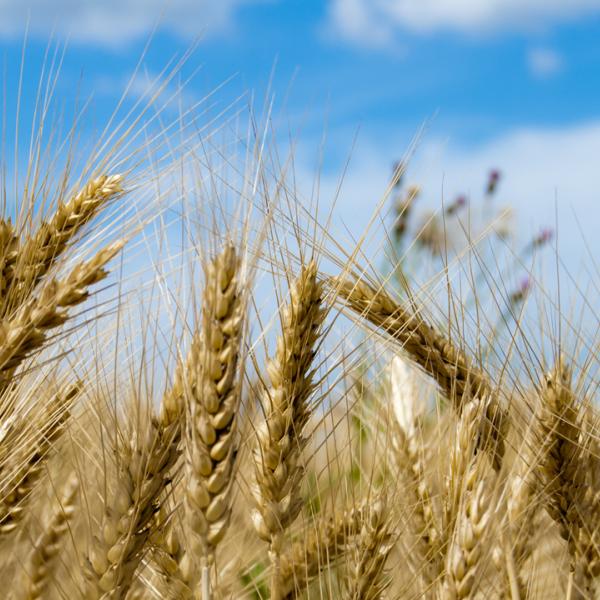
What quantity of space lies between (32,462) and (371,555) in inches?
38.7

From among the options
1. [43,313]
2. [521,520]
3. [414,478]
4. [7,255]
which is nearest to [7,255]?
[7,255]

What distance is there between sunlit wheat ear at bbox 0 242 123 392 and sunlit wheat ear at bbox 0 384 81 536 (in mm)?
178

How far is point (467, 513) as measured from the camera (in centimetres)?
217

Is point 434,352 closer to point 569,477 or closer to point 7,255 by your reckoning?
point 569,477

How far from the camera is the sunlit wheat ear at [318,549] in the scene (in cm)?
231

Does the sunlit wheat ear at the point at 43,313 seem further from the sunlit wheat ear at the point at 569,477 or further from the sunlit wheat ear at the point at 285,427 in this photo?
the sunlit wheat ear at the point at 569,477

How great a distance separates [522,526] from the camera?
2498 mm

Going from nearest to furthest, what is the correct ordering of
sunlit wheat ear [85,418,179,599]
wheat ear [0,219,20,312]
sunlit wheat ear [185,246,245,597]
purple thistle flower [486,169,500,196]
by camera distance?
1. sunlit wheat ear [185,246,245,597]
2. sunlit wheat ear [85,418,179,599]
3. wheat ear [0,219,20,312]
4. purple thistle flower [486,169,500,196]

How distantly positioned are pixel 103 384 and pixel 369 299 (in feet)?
2.34

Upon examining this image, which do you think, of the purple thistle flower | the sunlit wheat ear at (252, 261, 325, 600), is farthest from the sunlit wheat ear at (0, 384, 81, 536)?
the purple thistle flower

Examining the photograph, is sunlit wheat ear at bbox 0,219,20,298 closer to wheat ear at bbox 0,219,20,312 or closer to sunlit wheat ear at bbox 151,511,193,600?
wheat ear at bbox 0,219,20,312

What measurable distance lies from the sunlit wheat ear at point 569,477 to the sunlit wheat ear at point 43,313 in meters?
1.21

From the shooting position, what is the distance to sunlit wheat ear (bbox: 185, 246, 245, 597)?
6.17ft

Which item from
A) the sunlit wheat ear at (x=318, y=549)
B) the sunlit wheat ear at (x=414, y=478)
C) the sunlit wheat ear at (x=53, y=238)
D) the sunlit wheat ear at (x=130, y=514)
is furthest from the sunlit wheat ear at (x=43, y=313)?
the sunlit wheat ear at (x=414, y=478)
